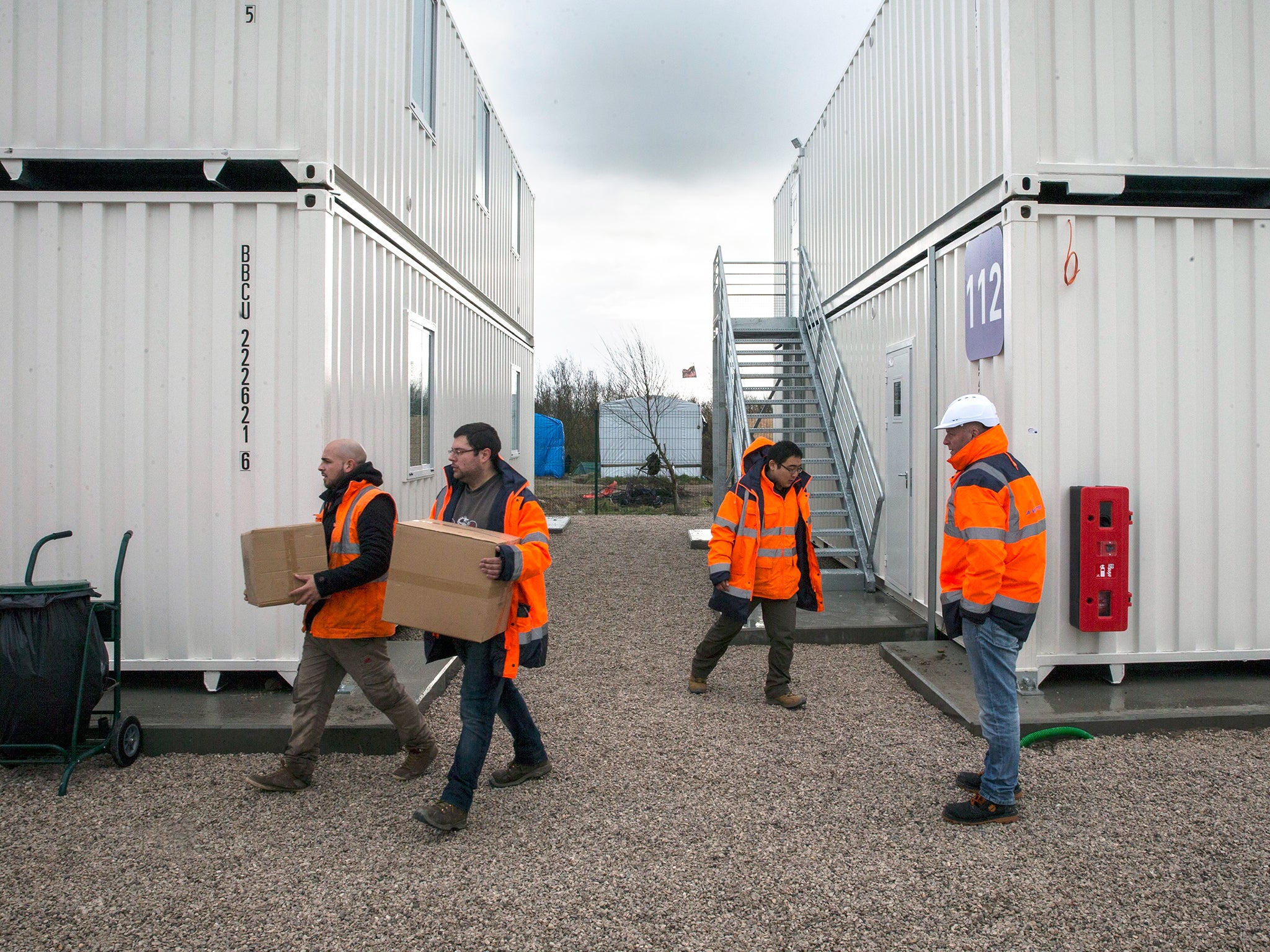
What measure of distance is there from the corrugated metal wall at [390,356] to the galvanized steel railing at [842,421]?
4446mm

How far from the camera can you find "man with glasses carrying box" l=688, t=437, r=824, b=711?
5520 mm

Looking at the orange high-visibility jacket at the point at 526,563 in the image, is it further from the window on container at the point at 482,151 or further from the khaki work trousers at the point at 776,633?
the window on container at the point at 482,151

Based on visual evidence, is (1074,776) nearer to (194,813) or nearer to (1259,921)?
(1259,921)

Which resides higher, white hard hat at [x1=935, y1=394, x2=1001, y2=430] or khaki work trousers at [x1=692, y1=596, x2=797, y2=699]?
white hard hat at [x1=935, y1=394, x2=1001, y2=430]

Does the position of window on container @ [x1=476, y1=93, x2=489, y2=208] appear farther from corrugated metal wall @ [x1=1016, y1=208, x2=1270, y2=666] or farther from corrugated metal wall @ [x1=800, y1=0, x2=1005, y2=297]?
corrugated metal wall @ [x1=1016, y1=208, x2=1270, y2=666]

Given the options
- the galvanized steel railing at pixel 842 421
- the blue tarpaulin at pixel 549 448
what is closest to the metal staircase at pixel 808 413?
the galvanized steel railing at pixel 842 421

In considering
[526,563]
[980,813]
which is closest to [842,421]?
[980,813]

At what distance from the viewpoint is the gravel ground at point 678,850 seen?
3141mm

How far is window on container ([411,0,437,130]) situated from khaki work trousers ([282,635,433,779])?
17.8 feet

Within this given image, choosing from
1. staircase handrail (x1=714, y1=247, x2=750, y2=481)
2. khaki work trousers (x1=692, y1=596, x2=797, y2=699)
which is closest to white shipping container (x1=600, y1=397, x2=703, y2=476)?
staircase handrail (x1=714, y1=247, x2=750, y2=481)

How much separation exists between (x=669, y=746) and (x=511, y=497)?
1938 mm

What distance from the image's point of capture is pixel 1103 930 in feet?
10.2

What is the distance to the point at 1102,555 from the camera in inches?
216

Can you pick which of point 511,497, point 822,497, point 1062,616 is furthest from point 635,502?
point 511,497
